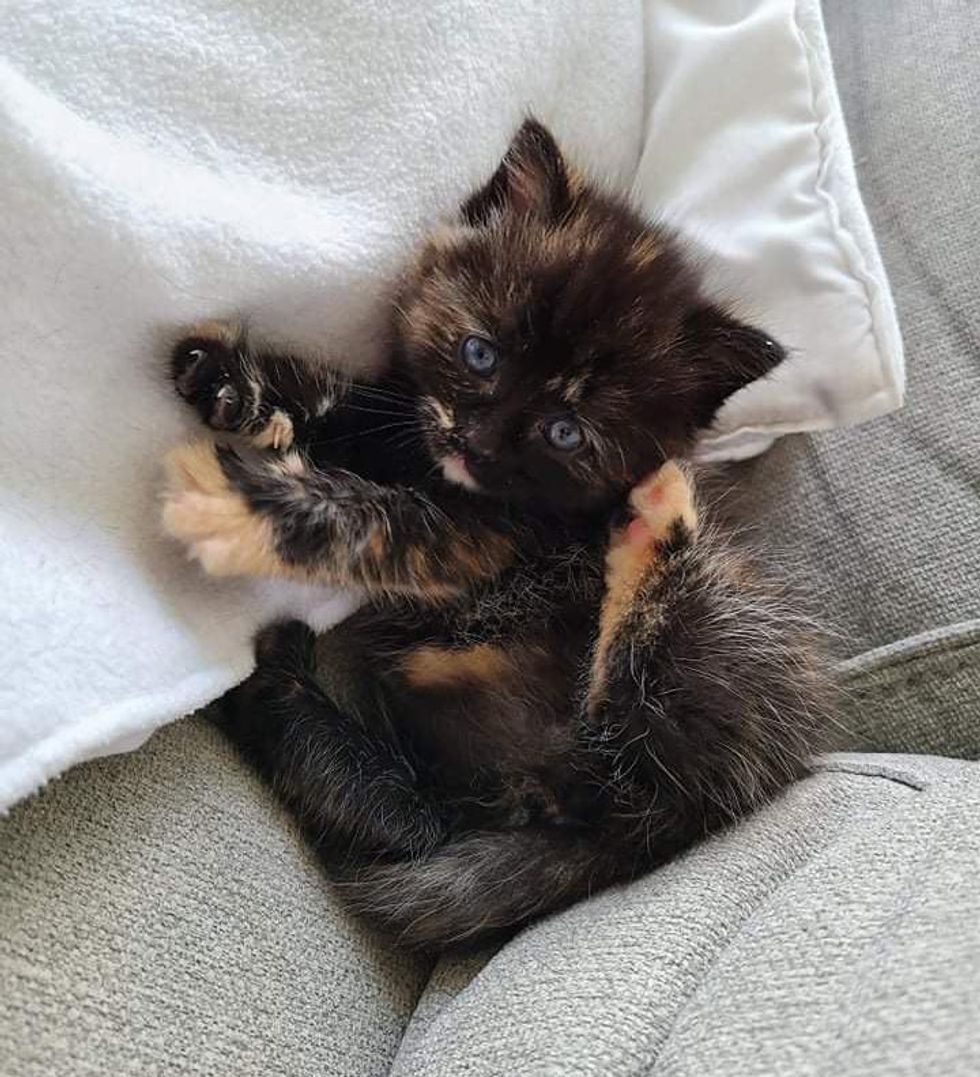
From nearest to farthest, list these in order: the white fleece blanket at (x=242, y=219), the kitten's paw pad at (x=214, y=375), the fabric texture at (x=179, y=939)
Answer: the fabric texture at (x=179, y=939)
the white fleece blanket at (x=242, y=219)
the kitten's paw pad at (x=214, y=375)

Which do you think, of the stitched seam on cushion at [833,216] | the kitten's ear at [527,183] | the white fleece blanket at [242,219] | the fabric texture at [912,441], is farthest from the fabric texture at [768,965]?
the kitten's ear at [527,183]

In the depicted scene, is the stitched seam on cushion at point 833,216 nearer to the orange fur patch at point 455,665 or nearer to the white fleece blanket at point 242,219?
the white fleece blanket at point 242,219

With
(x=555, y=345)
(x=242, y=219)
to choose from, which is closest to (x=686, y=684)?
(x=555, y=345)

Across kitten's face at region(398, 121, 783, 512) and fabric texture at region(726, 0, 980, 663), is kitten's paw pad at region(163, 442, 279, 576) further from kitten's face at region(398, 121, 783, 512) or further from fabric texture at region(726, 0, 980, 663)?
fabric texture at region(726, 0, 980, 663)

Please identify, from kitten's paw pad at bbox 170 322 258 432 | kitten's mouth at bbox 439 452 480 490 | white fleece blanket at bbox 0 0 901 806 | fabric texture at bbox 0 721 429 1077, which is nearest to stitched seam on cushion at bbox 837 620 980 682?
white fleece blanket at bbox 0 0 901 806

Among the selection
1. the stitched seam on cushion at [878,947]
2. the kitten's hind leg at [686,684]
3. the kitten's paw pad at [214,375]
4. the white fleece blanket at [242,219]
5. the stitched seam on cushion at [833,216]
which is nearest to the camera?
the stitched seam on cushion at [878,947]

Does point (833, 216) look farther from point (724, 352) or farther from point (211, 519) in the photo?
point (211, 519)

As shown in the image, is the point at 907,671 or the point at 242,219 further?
the point at 907,671
